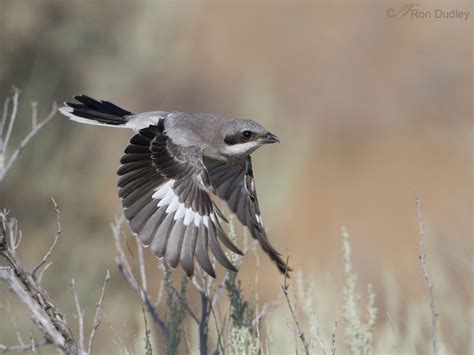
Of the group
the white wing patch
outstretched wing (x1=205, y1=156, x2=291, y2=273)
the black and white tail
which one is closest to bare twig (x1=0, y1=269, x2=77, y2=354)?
the white wing patch

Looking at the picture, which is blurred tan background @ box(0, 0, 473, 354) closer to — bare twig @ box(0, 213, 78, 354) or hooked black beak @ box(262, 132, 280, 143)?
bare twig @ box(0, 213, 78, 354)

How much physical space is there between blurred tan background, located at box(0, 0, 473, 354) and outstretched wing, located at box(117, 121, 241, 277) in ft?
0.99

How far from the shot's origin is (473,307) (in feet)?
15.8

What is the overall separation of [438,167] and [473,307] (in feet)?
38.7

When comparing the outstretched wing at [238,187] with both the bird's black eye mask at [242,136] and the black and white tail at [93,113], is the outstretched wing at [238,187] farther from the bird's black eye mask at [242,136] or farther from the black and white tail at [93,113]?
the black and white tail at [93,113]

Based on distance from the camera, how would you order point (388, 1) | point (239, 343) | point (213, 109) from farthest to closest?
point (388, 1) < point (213, 109) < point (239, 343)

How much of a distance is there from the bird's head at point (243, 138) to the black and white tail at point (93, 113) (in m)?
0.65

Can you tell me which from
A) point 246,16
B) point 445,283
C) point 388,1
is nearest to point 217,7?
point 246,16

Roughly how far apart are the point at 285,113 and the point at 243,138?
35.2 feet

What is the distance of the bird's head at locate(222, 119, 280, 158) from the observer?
4219 mm

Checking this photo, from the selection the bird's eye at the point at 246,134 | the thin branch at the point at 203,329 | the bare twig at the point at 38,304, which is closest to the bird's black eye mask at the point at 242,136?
the bird's eye at the point at 246,134

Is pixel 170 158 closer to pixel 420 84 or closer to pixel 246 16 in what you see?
pixel 420 84

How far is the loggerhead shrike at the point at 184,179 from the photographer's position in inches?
129

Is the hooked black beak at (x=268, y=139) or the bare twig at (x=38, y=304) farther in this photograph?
the hooked black beak at (x=268, y=139)
